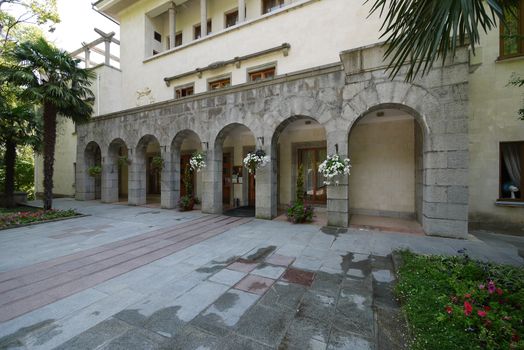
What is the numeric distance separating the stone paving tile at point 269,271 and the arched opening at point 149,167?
836 cm

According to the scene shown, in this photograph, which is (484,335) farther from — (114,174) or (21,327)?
(114,174)

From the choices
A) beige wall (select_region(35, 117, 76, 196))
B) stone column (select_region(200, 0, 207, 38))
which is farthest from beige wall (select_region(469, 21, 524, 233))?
beige wall (select_region(35, 117, 76, 196))

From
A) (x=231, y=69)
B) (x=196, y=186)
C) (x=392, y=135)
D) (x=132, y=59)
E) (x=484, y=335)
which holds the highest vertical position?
(x=132, y=59)

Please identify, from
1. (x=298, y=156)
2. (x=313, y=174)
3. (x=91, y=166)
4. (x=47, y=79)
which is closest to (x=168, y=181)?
(x=298, y=156)

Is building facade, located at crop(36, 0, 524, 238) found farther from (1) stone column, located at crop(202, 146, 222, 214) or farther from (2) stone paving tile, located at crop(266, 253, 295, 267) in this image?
(2) stone paving tile, located at crop(266, 253, 295, 267)

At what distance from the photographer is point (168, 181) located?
10.6 m

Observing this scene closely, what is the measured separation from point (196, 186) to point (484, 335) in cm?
1207

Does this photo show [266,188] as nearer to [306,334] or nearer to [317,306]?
[317,306]

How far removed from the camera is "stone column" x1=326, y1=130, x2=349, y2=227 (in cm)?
693

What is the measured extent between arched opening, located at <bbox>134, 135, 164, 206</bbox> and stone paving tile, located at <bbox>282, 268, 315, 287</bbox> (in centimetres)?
880

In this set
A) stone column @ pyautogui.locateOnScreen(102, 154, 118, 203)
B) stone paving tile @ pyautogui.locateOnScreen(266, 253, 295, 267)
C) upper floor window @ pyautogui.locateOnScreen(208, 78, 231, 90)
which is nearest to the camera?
stone paving tile @ pyautogui.locateOnScreen(266, 253, 295, 267)

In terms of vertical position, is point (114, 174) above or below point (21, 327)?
above

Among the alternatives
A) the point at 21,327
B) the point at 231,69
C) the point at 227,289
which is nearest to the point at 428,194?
Answer: the point at 227,289

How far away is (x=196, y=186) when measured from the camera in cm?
1262
